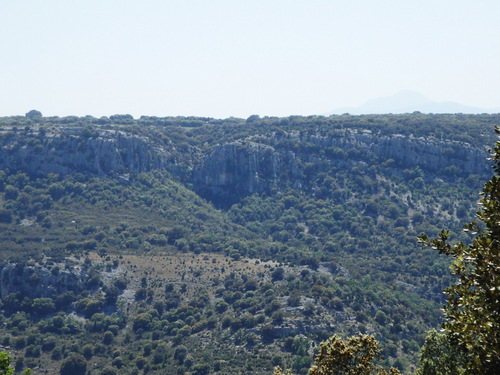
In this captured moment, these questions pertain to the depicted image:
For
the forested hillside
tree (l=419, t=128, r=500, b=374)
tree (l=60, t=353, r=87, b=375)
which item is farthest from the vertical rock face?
tree (l=419, t=128, r=500, b=374)

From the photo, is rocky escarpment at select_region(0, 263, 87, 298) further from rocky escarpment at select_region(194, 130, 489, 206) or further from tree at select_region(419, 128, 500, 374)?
tree at select_region(419, 128, 500, 374)

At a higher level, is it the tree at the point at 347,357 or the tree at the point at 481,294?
the tree at the point at 481,294

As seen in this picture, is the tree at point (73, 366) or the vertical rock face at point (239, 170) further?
the vertical rock face at point (239, 170)

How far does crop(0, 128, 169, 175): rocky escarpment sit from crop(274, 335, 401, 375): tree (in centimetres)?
12386

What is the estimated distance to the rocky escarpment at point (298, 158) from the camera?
141125mm

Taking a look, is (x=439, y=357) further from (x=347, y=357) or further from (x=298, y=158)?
(x=298, y=158)

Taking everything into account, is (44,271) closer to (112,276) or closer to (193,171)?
(112,276)

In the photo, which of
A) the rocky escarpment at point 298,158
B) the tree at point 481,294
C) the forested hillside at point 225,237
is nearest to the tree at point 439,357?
the tree at point 481,294

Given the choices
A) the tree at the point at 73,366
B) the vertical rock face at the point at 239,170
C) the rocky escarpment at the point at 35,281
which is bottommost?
the tree at the point at 73,366

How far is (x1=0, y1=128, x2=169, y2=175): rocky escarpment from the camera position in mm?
130125

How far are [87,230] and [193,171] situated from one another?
4812 centimetres

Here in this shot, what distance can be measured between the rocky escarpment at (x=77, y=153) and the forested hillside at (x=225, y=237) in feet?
1.25

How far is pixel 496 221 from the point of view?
40.7ft

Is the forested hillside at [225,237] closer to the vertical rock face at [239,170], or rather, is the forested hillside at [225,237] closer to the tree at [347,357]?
the vertical rock face at [239,170]
